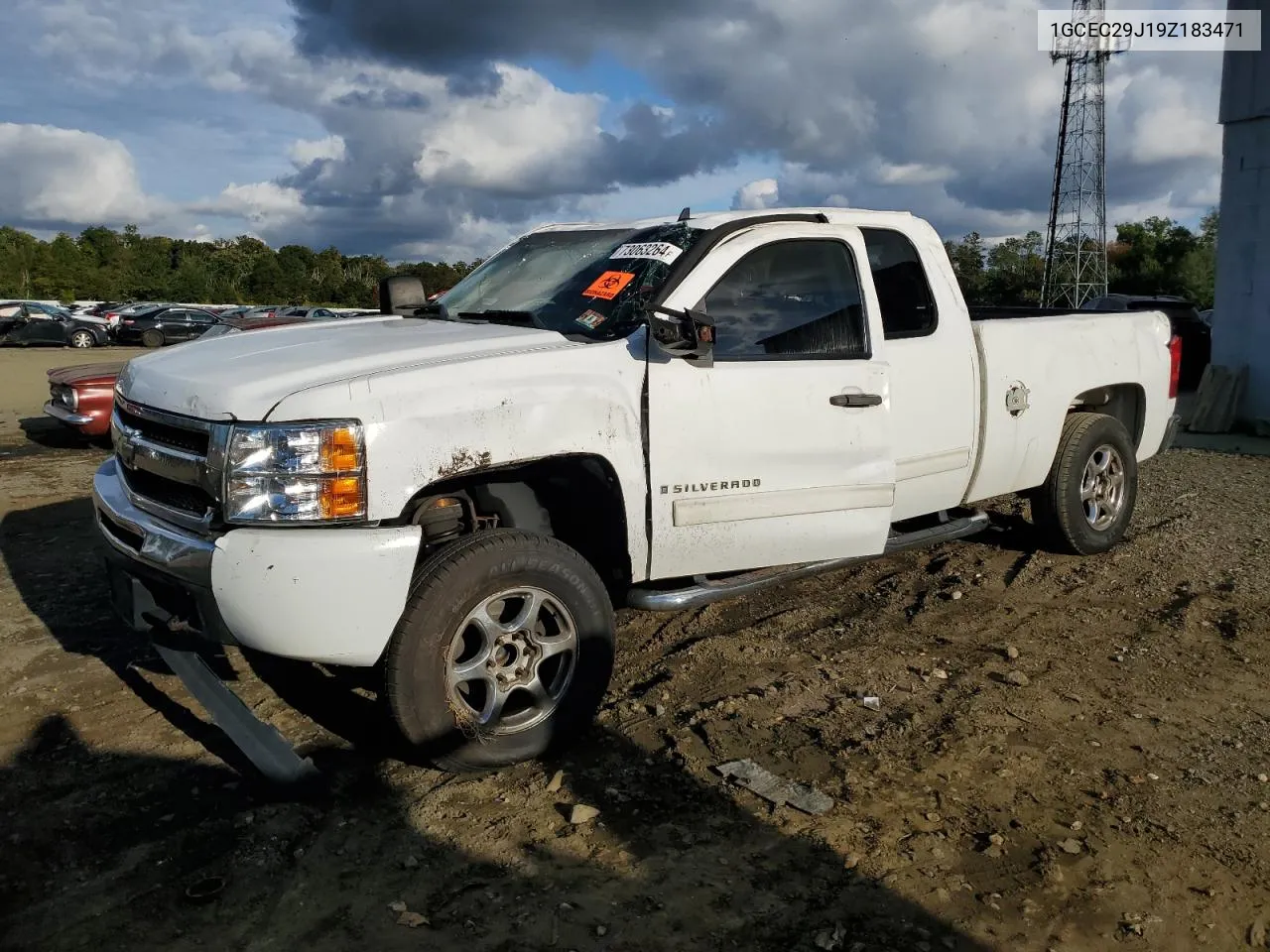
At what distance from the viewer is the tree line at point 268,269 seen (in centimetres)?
5394

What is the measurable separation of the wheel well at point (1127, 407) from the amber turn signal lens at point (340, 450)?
185 inches

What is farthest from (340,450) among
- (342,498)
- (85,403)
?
(85,403)

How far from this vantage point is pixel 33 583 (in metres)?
5.91

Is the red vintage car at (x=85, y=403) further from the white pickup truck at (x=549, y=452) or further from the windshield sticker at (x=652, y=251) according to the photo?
the windshield sticker at (x=652, y=251)

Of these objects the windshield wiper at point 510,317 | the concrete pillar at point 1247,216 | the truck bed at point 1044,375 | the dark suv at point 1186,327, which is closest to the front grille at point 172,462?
the windshield wiper at point 510,317

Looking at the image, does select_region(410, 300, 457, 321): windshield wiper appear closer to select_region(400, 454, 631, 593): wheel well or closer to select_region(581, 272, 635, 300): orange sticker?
select_region(581, 272, 635, 300): orange sticker

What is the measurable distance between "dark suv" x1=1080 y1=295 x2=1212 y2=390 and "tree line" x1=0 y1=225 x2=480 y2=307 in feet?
179

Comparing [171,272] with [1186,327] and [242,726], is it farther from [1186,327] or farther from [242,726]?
[242,726]

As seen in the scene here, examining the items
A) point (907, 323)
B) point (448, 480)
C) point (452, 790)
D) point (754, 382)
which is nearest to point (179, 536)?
point (448, 480)

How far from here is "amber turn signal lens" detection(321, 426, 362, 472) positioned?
3160 mm

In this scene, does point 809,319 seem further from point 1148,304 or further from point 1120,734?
point 1148,304

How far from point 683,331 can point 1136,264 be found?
209 feet

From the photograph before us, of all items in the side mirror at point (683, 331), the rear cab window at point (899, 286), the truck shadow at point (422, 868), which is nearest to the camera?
the truck shadow at point (422, 868)

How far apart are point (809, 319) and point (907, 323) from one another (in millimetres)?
667
